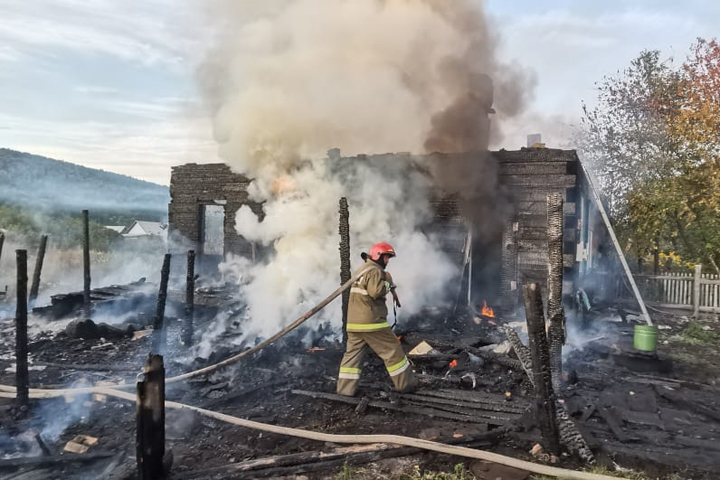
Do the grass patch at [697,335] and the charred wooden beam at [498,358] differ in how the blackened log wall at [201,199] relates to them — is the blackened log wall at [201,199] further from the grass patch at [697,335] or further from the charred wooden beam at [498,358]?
the grass patch at [697,335]

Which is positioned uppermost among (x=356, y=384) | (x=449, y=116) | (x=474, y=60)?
(x=474, y=60)

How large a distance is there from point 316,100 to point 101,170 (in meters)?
55.9

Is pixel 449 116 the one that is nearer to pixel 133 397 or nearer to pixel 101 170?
pixel 133 397

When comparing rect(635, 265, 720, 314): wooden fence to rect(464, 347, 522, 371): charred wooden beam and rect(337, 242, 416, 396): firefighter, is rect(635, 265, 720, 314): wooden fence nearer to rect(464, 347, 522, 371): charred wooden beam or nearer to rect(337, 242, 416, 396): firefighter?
rect(464, 347, 522, 371): charred wooden beam

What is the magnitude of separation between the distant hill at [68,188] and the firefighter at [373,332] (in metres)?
33.0

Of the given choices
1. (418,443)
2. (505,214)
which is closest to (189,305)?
(418,443)

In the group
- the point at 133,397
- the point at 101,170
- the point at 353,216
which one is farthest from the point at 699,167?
the point at 101,170

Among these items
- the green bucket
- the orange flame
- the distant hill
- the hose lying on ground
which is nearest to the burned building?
the orange flame

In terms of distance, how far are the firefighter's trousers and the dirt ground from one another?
0.23 meters

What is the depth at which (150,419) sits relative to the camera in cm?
376

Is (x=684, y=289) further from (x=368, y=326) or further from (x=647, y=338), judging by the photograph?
(x=368, y=326)

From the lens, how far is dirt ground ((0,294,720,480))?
14.6 feet

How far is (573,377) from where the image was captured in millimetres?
6945

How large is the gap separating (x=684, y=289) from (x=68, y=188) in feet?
170
